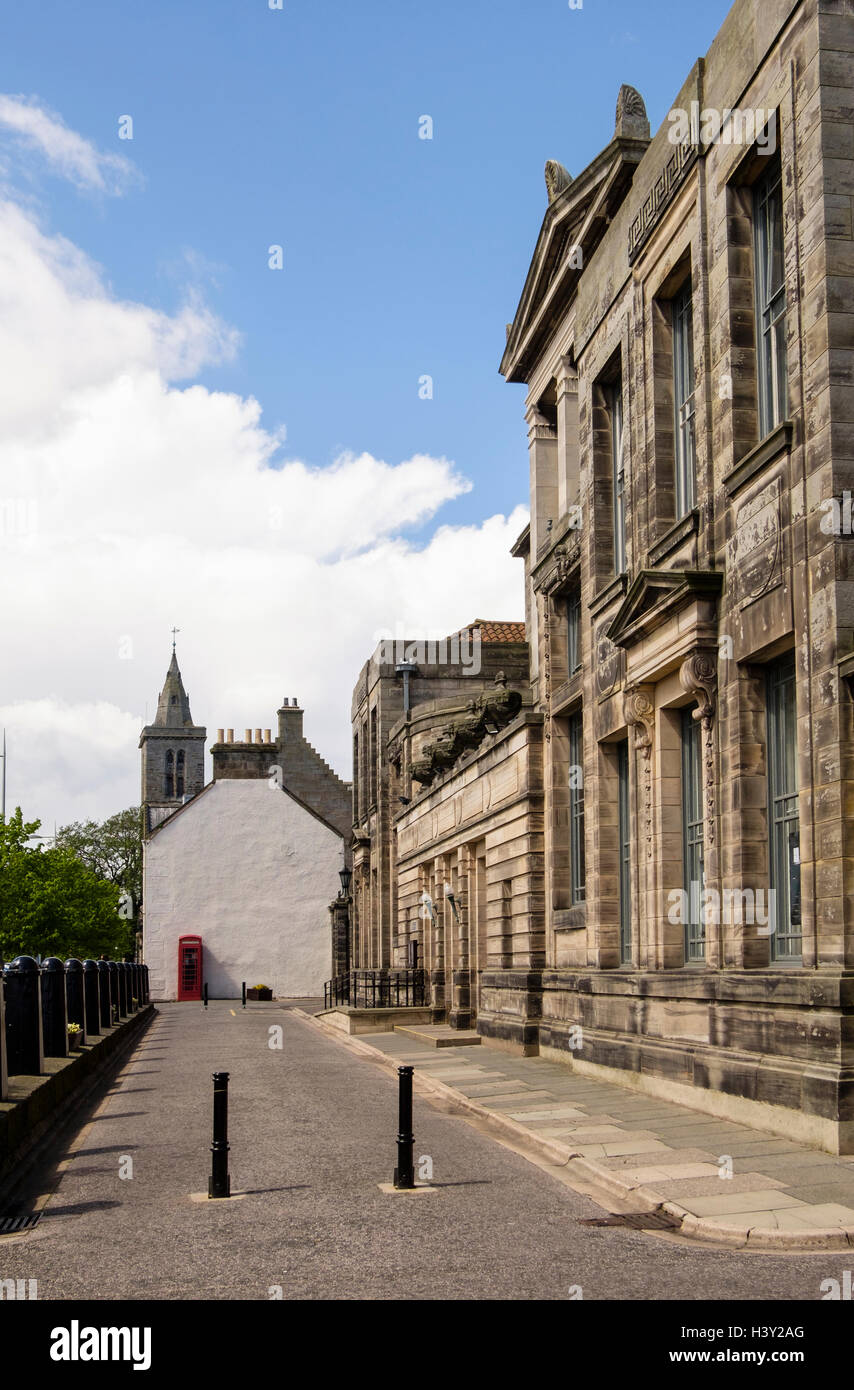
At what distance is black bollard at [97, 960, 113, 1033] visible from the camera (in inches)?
972

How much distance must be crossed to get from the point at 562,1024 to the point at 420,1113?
571 centimetres

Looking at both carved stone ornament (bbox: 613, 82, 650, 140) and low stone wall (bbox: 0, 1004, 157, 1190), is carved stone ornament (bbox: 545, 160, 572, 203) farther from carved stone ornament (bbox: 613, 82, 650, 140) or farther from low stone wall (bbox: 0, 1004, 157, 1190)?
low stone wall (bbox: 0, 1004, 157, 1190)

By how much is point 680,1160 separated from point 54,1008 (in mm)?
8985

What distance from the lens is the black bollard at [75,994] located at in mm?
20078

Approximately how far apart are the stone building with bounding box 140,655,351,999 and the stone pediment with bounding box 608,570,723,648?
43178 millimetres

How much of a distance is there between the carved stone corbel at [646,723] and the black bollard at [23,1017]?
711 cm

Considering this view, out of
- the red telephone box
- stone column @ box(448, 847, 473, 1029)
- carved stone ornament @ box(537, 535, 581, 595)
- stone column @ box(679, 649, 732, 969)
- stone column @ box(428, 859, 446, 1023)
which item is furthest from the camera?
the red telephone box

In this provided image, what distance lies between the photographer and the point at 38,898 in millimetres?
62281

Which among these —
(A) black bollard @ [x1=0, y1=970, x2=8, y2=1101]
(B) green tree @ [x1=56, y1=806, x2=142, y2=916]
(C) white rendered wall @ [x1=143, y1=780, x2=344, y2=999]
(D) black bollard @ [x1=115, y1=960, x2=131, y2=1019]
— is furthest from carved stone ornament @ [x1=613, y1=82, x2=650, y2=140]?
(B) green tree @ [x1=56, y1=806, x2=142, y2=916]

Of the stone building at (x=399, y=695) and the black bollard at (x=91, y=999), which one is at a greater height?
the stone building at (x=399, y=695)

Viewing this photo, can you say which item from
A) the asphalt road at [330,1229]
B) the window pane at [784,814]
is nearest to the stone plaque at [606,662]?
the window pane at [784,814]

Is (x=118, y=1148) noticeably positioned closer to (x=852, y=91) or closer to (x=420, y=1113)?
(x=420, y=1113)

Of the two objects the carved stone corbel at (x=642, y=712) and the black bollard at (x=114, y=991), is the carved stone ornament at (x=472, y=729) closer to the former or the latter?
the carved stone corbel at (x=642, y=712)

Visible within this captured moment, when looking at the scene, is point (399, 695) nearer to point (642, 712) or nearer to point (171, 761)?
point (642, 712)
